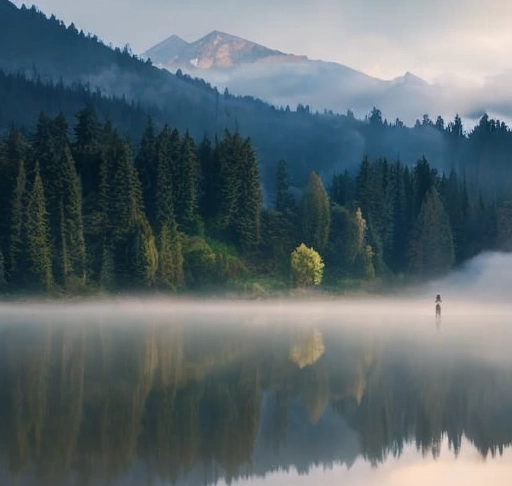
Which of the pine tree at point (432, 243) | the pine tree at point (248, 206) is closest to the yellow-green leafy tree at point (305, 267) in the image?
the pine tree at point (248, 206)

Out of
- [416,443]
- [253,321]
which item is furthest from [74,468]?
[253,321]

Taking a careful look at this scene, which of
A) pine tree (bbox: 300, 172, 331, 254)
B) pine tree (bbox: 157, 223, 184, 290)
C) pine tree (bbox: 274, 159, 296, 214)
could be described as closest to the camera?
pine tree (bbox: 157, 223, 184, 290)

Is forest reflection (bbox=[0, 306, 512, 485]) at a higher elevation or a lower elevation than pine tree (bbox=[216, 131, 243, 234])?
lower

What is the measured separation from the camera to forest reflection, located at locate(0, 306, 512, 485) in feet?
60.4

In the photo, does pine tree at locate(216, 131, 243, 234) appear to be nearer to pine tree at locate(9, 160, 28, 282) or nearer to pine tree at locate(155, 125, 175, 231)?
pine tree at locate(155, 125, 175, 231)

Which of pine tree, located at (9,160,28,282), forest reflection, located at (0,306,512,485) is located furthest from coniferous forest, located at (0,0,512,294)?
forest reflection, located at (0,306,512,485)

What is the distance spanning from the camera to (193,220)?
103250 millimetres

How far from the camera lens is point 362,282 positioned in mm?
107812

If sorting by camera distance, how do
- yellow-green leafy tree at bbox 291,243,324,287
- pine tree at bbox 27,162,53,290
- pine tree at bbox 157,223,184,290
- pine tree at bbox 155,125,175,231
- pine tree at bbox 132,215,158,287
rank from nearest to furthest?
pine tree at bbox 27,162,53,290
pine tree at bbox 132,215,158,287
pine tree at bbox 157,223,184,290
pine tree at bbox 155,125,175,231
yellow-green leafy tree at bbox 291,243,324,287

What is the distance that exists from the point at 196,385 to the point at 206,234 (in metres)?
77.2

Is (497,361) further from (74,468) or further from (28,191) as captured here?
(28,191)

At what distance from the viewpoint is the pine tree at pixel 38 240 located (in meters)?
85.2

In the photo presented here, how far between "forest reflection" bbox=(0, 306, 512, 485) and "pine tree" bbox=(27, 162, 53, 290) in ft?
149

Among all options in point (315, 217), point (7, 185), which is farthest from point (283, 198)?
point (7, 185)
